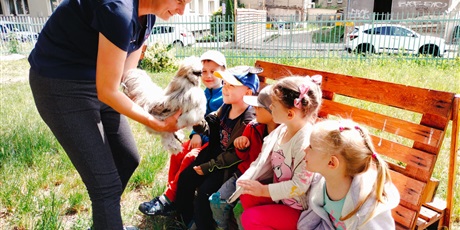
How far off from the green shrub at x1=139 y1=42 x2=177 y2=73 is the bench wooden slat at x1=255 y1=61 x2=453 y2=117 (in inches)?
300

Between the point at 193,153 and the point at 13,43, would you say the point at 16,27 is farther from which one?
the point at 193,153

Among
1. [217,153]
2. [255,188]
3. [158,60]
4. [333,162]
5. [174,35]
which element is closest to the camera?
[333,162]

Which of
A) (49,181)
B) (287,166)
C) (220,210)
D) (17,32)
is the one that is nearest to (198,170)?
(220,210)

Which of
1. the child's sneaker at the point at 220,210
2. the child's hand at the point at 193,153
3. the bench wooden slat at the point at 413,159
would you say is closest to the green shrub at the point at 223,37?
the child's hand at the point at 193,153

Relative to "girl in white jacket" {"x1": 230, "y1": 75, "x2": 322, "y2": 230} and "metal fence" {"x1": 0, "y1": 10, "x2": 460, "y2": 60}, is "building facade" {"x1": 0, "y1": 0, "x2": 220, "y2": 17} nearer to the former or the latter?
"metal fence" {"x1": 0, "y1": 10, "x2": 460, "y2": 60}

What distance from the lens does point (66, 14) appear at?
5.67 ft

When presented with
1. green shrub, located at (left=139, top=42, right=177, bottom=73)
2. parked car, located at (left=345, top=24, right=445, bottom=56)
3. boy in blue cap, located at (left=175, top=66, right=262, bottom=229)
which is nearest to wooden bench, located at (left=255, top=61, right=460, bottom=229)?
boy in blue cap, located at (left=175, top=66, right=262, bottom=229)

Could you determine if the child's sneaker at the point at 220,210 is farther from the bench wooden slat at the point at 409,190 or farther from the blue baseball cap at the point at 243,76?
the bench wooden slat at the point at 409,190

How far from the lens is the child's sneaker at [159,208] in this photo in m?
2.75

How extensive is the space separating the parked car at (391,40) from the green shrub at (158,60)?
5283 millimetres

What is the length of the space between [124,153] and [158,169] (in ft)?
4.62

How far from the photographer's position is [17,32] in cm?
1534

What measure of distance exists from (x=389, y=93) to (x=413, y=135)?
30 cm

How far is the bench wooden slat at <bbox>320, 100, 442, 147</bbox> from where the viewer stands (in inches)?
78.1
